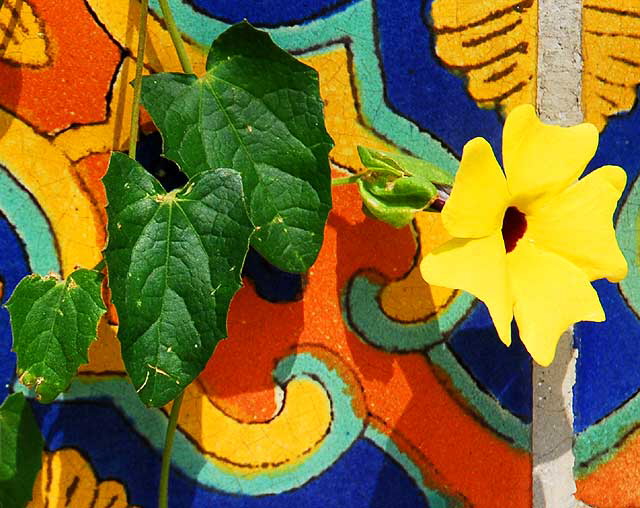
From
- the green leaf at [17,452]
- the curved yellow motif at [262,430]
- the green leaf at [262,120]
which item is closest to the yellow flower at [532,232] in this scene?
the green leaf at [262,120]

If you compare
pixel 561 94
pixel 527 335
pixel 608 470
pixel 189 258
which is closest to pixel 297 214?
pixel 189 258

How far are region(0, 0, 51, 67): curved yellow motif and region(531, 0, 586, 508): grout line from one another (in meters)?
0.46

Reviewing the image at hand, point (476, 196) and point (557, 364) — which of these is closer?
point (476, 196)

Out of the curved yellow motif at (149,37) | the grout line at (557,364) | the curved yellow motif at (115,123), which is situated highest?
the curved yellow motif at (149,37)

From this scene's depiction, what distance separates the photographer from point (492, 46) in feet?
2.53

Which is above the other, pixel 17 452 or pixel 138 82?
pixel 138 82

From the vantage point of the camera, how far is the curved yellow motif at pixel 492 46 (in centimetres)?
76

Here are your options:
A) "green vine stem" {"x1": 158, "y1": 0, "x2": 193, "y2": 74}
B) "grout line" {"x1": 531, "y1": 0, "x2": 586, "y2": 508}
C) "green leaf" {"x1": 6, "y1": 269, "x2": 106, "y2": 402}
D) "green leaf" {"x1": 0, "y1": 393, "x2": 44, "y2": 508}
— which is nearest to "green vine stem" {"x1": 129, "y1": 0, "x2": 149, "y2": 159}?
"green vine stem" {"x1": 158, "y1": 0, "x2": 193, "y2": 74}

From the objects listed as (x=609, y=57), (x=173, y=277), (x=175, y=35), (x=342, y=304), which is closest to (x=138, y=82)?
(x=175, y=35)

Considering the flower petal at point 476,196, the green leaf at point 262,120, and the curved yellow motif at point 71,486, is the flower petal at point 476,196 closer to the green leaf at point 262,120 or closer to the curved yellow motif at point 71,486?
the green leaf at point 262,120

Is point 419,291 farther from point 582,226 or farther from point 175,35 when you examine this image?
point 175,35

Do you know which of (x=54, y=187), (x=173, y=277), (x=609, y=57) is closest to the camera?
(x=173, y=277)

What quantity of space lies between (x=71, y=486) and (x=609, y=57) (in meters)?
0.65

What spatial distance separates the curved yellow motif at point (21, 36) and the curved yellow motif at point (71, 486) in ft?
1.11
